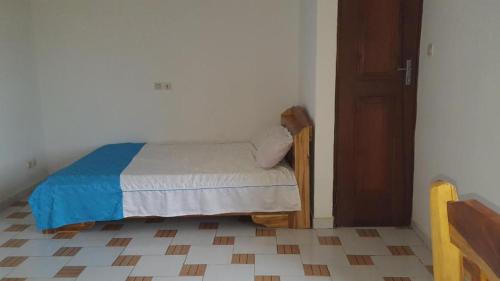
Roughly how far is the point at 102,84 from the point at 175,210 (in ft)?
6.59

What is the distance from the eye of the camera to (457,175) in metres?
2.42

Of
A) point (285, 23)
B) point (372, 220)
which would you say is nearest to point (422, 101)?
point (372, 220)

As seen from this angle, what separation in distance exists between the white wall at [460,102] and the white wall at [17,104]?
12.3 feet

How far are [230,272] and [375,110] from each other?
1664 millimetres

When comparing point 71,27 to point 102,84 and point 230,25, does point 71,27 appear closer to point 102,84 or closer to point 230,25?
point 102,84

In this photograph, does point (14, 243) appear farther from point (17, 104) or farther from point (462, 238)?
point (462, 238)

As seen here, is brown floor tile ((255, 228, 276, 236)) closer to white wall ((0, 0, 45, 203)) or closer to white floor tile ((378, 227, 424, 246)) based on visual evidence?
white floor tile ((378, 227, 424, 246))

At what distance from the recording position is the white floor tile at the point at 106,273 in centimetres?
→ 250

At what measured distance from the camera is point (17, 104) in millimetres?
3967

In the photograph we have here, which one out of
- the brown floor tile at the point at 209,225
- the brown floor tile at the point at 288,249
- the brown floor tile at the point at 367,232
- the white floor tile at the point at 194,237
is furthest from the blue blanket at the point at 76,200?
the brown floor tile at the point at 367,232

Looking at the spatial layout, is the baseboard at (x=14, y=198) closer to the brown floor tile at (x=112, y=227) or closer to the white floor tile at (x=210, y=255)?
the brown floor tile at (x=112, y=227)

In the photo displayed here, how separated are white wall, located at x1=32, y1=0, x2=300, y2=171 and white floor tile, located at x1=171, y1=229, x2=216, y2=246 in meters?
1.51

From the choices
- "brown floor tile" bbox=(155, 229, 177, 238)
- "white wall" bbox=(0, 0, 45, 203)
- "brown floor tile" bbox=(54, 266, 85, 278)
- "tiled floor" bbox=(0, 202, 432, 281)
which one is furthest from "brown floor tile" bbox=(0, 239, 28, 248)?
"brown floor tile" bbox=(155, 229, 177, 238)

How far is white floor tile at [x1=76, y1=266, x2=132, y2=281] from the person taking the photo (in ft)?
8.20
